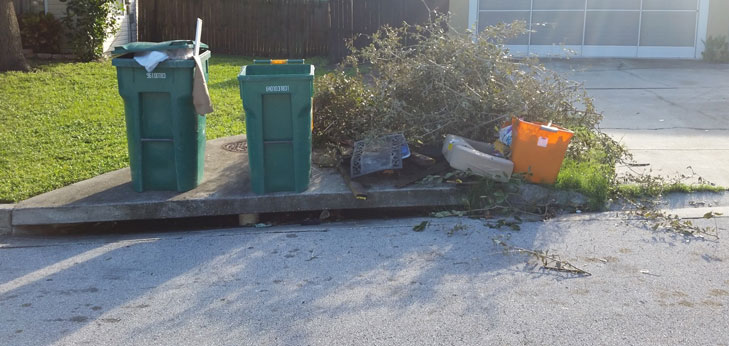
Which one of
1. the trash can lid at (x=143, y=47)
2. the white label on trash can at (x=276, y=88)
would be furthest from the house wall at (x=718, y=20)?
the trash can lid at (x=143, y=47)

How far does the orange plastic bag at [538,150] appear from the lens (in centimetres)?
677

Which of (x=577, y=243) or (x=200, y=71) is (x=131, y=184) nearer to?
(x=200, y=71)

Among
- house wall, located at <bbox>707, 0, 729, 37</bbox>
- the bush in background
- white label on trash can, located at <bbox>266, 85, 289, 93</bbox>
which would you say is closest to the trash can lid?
white label on trash can, located at <bbox>266, 85, 289, 93</bbox>

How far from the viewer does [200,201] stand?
664 centimetres

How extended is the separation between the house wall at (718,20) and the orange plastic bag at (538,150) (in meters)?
13.4

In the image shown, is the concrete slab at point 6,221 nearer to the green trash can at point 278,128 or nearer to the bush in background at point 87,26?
the green trash can at point 278,128

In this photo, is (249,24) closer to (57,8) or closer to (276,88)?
(57,8)

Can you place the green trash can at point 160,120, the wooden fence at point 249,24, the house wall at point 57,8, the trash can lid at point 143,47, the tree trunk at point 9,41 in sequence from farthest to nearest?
the wooden fence at point 249,24 < the house wall at point 57,8 < the tree trunk at point 9,41 < the green trash can at point 160,120 < the trash can lid at point 143,47

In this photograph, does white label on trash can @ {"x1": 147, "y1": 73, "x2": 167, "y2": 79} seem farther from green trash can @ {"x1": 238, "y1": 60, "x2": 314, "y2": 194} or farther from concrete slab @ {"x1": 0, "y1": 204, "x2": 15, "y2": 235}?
concrete slab @ {"x1": 0, "y1": 204, "x2": 15, "y2": 235}

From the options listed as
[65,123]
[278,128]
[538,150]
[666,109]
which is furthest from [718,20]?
[65,123]

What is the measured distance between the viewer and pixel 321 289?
5.12 meters

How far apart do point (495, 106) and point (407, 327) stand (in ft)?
11.8

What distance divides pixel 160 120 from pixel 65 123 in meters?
3.60

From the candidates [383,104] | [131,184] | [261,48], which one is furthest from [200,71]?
[261,48]
